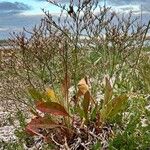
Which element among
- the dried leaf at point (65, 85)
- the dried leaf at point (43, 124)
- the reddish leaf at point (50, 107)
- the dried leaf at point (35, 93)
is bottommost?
the dried leaf at point (43, 124)

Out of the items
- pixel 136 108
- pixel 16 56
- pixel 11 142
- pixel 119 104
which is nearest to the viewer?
pixel 119 104

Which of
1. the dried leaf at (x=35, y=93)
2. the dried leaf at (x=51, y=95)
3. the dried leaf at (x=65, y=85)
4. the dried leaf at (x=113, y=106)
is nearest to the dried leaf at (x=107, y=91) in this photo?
the dried leaf at (x=113, y=106)

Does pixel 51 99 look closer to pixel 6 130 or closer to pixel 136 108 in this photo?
pixel 136 108

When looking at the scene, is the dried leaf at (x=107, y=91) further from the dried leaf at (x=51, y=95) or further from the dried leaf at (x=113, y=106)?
the dried leaf at (x=51, y=95)

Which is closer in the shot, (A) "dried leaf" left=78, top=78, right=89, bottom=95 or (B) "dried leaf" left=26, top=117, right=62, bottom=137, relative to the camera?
(B) "dried leaf" left=26, top=117, right=62, bottom=137

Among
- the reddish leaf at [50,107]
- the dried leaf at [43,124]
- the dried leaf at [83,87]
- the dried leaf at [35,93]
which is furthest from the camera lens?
the dried leaf at [35,93]

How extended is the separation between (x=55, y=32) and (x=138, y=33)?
1112 millimetres

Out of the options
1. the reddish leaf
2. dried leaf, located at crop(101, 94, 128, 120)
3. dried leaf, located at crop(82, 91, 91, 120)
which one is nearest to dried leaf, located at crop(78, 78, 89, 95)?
dried leaf, located at crop(82, 91, 91, 120)

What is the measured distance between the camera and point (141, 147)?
526 centimetres

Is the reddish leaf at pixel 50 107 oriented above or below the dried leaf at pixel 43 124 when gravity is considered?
above

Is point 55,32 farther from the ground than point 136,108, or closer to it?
farther from the ground

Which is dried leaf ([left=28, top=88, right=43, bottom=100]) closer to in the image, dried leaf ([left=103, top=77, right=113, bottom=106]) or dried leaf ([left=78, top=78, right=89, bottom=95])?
dried leaf ([left=78, top=78, right=89, bottom=95])

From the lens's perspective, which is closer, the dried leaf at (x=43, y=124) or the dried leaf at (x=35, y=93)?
the dried leaf at (x=43, y=124)

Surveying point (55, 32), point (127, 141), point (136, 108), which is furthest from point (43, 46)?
point (127, 141)
